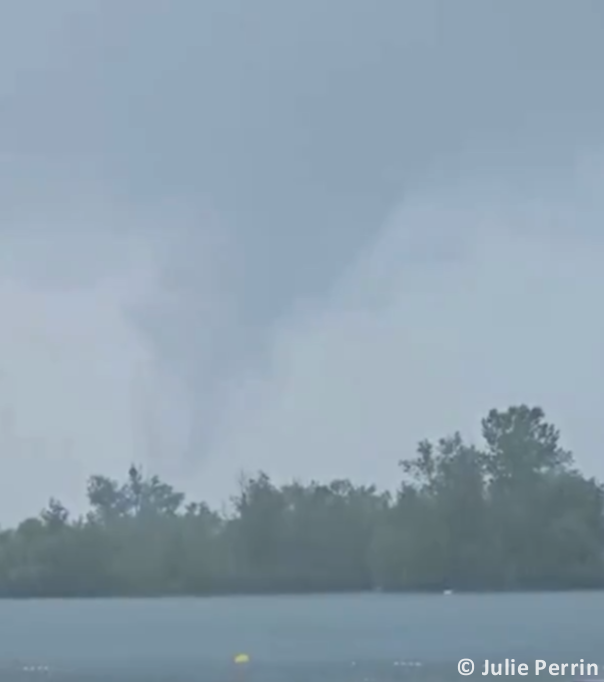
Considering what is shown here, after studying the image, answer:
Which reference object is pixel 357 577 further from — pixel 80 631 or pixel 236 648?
pixel 236 648

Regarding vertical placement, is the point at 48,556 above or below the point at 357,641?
above

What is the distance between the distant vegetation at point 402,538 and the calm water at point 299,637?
302 cm

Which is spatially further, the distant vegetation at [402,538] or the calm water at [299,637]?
the distant vegetation at [402,538]

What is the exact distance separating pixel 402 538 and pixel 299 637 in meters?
68.4

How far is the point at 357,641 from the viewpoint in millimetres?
108062

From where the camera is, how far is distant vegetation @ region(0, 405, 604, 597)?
183500mm

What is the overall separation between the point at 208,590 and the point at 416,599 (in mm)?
21912

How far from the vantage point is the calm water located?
80375mm

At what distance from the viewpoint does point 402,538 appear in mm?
184500

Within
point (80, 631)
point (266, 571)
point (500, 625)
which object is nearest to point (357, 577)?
point (266, 571)

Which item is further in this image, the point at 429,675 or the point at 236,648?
the point at 236,648

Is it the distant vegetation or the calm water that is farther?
the distant vegetation

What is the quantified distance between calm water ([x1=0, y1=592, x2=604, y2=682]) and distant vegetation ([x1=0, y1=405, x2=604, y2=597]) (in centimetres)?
302

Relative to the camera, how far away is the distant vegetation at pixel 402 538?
183500mm
